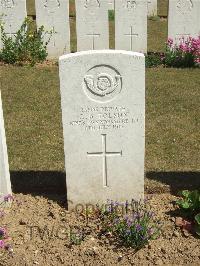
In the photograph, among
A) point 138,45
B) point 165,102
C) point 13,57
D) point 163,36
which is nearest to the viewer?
point 165,102

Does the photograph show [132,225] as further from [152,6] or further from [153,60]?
[152,6]

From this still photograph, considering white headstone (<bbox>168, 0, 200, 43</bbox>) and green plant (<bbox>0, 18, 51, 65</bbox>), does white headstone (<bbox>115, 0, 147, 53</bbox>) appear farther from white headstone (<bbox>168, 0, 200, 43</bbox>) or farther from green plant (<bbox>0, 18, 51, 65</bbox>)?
green plant (<bbox>0, 18, 51, 65</bbox>)

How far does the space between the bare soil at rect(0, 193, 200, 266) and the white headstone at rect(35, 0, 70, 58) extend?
262 inches

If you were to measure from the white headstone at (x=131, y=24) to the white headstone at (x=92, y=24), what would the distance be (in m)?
0.29

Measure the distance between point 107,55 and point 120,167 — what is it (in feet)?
3.75

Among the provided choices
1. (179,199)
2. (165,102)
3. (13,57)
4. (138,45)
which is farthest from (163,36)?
(179,199)

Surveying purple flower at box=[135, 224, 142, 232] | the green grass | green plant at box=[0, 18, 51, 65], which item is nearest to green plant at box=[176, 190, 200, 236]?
purple flower at box=[135, 224, 142, 232]

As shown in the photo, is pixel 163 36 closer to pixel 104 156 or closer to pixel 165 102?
pixel 165 102

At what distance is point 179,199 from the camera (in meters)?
4.79

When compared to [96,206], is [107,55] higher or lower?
higher

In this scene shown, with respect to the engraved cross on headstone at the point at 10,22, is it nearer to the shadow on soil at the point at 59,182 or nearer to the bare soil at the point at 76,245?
the shadow on soil at the point at 59,182

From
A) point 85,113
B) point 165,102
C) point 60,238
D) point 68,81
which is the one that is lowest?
point 60,238

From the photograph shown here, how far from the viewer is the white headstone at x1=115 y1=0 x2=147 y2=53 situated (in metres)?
10.3

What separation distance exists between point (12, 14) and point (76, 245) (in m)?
7.44
